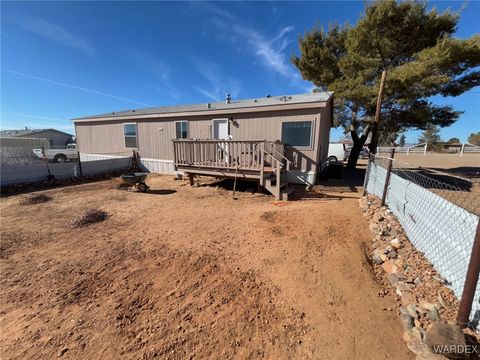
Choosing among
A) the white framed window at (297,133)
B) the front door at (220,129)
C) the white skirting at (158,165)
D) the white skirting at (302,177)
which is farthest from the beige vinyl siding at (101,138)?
the white skirting at (302,177)

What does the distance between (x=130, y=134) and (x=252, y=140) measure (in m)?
8.27

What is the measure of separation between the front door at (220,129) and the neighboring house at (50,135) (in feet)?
112

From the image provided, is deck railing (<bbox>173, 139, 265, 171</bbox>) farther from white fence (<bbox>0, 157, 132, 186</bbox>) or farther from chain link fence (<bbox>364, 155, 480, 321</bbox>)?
white fence (<bbox>0, 157, 132, 186</bbox>)

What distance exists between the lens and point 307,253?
126 inches

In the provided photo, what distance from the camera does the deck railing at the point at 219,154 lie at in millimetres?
6781

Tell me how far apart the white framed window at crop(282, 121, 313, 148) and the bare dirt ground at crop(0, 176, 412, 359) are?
3487 mm

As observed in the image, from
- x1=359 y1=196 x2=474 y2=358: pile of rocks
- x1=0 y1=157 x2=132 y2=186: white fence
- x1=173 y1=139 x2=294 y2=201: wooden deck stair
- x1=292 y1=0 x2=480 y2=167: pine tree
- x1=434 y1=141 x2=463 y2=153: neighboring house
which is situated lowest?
x1=359 y1=196 x2=474 y2=358: pile of rocks

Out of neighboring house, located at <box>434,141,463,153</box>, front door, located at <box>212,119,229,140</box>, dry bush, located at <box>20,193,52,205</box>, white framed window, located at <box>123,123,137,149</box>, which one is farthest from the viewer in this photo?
neighboring house, located at <box>434,141,463,153</box>

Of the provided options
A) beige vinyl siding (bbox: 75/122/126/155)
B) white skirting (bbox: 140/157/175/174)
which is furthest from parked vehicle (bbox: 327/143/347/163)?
beige vinyl siding (bbox: 75/122/126/155)

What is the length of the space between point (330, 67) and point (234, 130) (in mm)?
8530

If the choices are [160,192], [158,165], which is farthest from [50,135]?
[160,192]

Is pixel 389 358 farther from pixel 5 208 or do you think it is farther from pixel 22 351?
pixel 5 208

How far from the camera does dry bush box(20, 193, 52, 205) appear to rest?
6.13 metres

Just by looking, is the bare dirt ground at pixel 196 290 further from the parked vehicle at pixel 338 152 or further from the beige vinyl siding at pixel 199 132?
the parked vehicle at pixel 338 152
